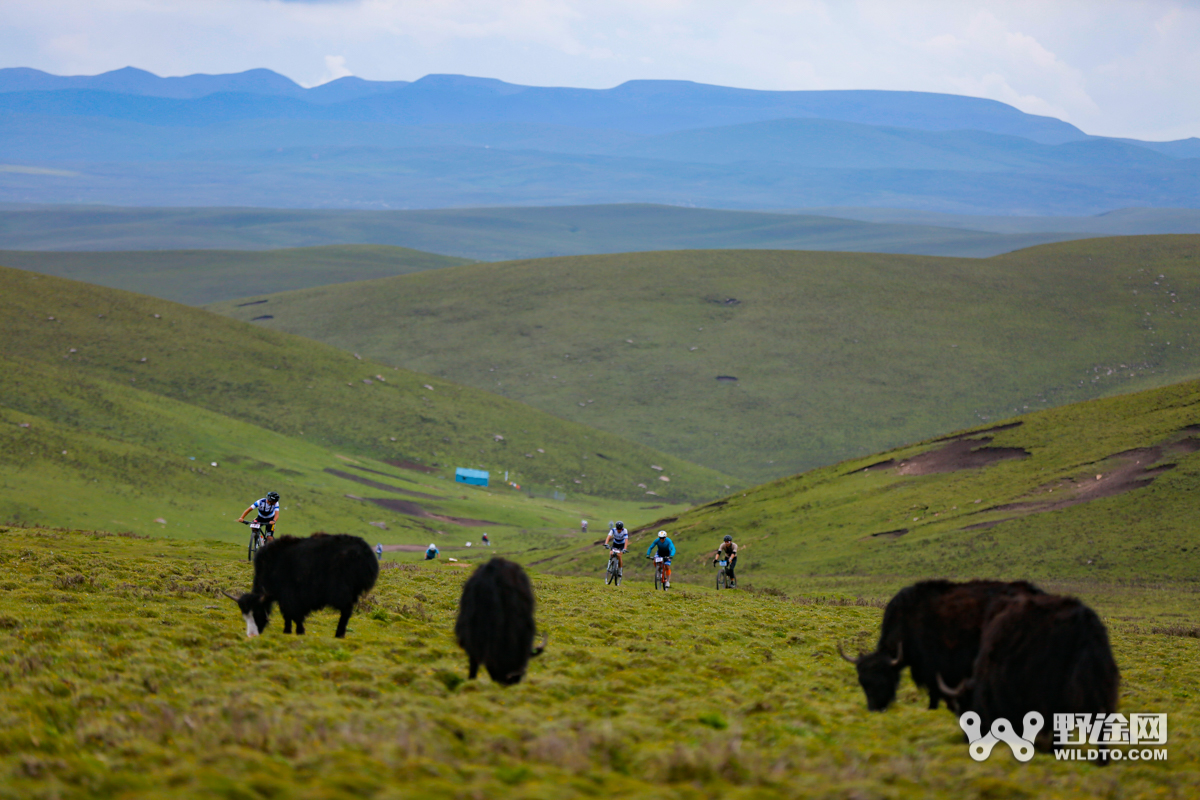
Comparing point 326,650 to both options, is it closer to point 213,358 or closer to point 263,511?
point 263,511

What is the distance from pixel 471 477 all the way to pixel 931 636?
267ft

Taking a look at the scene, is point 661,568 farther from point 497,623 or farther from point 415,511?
point 415,511

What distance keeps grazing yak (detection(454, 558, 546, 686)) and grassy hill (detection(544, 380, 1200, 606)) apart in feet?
96.6

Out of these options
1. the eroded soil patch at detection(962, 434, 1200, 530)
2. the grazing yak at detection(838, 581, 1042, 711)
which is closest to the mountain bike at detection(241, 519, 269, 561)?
the grazing yak at detection(838, 581, 1042, 711)

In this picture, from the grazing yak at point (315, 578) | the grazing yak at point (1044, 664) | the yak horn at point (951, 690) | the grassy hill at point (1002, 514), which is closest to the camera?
the grazing yak at point (1044, 664)

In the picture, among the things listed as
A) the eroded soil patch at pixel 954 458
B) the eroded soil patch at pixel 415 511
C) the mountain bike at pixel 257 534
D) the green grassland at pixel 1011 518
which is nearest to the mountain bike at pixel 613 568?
the green grassland at pixel 1011 518

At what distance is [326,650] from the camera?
1667 cm

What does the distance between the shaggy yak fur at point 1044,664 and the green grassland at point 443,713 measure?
70cm

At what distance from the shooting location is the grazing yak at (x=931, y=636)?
14.5 m

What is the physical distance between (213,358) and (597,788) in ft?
354

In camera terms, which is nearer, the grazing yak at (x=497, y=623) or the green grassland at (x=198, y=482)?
the grazing yak at (x=497, y=623)

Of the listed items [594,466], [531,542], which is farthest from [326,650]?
[594,466]

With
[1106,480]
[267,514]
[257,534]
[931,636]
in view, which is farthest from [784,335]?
[931,636]

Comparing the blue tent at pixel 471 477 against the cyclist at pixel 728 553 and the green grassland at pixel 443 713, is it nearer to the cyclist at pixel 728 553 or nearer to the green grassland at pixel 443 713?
the cyclist at pixel 728 553
